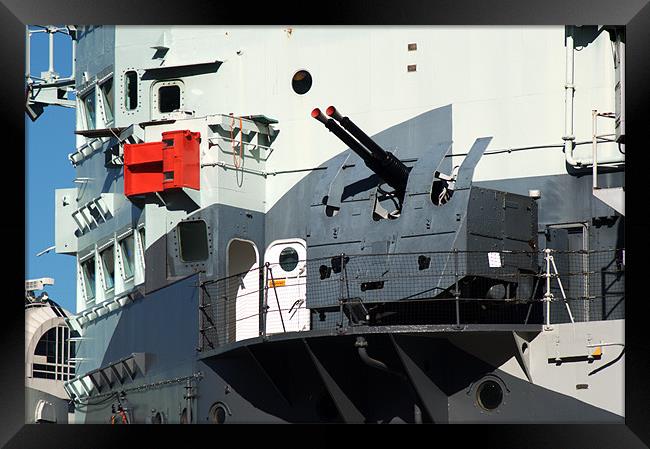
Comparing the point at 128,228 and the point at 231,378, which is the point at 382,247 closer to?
the point at 231,378

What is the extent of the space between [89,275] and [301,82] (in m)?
5.18

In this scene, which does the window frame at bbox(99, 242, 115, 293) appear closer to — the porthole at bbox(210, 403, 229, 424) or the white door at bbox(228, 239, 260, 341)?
the white door at bbox(228, 239, 260, 341)

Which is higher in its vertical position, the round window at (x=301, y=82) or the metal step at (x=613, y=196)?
the round window at (x=301, y=82)

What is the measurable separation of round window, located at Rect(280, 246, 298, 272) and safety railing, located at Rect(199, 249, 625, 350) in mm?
1071

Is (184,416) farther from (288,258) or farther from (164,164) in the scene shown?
(164,164)

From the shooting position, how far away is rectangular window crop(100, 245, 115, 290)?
2643 centimetres

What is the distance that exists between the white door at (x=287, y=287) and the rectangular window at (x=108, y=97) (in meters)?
4.11

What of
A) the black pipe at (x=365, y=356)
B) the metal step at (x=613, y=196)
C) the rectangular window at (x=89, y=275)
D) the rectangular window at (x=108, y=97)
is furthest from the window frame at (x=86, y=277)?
the metal step at (x=613, y=196)

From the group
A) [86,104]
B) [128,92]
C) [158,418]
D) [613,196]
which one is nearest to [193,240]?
[158,418]

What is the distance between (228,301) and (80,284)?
4597 millimetres

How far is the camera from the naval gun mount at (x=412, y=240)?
2125cm

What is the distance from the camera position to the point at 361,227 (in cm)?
2216

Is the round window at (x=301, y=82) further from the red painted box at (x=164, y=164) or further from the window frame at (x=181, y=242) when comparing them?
the window frame at (x=181, y=242)

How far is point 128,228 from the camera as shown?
25516 millimetres
